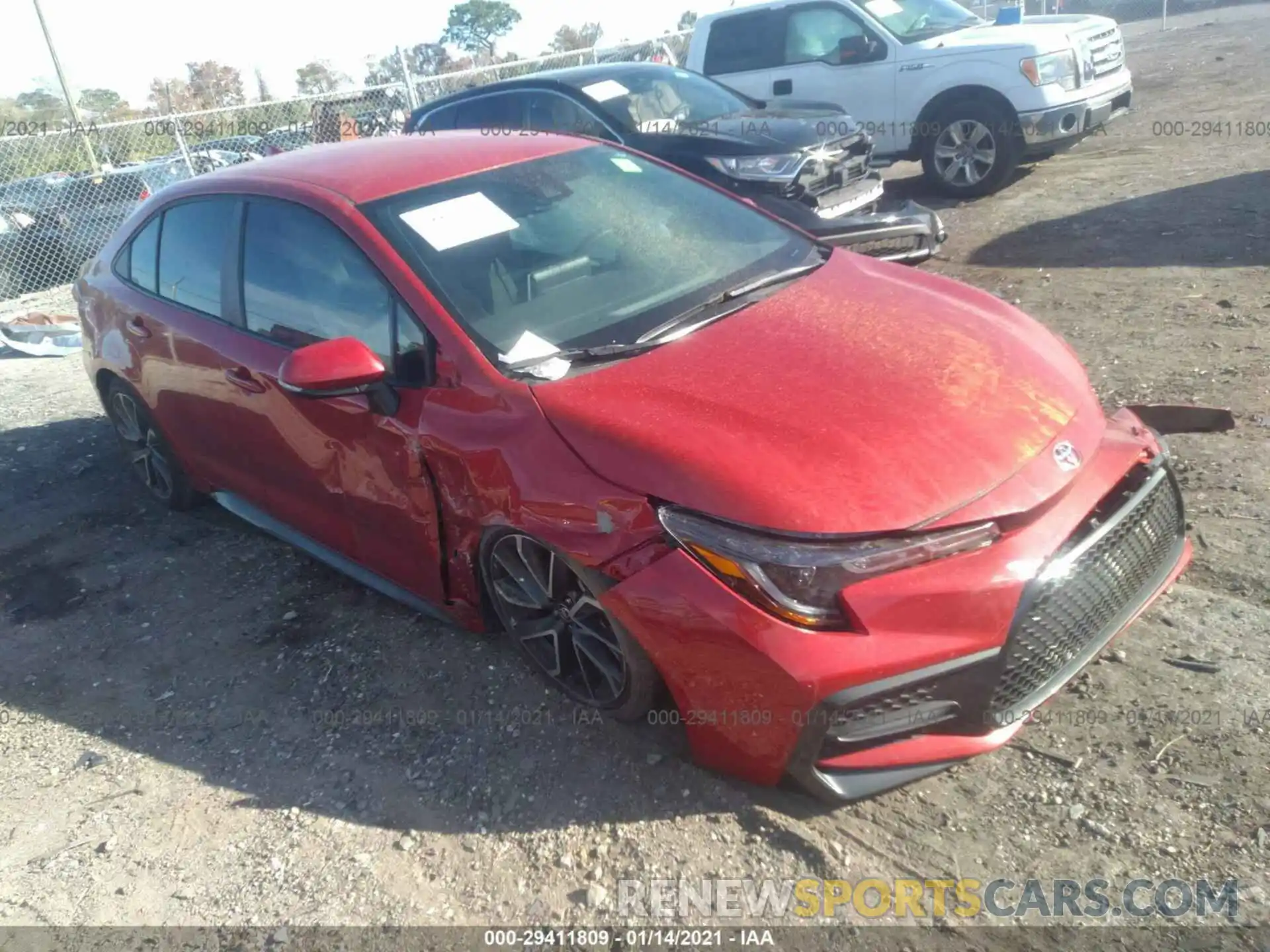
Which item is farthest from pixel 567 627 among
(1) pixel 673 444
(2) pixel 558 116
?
(2) pixel 558 116

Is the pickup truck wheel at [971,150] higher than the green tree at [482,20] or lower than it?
lower

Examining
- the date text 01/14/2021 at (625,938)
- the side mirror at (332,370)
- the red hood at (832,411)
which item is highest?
the side mirror at (332,370)

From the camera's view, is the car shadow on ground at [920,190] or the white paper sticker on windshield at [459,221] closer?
the white paper sticker on windshield at [459,221]

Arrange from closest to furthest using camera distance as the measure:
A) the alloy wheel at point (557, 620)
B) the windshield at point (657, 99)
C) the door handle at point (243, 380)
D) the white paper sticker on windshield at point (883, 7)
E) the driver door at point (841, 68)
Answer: the alloy wheel at point (557, 620), the door handle at point (243, 380), the windshield at point (657, 99), the driver door at point (841, 68), the white paper sticker on windshield at point (883, 7)

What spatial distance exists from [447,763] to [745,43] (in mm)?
8957

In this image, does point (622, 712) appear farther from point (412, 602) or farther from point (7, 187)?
point (7, 187)

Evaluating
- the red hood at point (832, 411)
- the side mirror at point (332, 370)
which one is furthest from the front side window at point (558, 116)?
the side mirror at point (332, 370)

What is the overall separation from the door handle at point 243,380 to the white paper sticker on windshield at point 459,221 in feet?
2.97

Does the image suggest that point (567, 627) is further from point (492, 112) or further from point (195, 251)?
point (492, 112)

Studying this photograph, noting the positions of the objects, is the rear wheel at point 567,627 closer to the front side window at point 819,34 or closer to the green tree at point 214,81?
the front side window at point 819,34

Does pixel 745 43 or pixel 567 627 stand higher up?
pixel 745 43

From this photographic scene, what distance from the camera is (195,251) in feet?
13.4

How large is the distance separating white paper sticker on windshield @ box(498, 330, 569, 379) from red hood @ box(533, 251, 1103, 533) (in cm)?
6

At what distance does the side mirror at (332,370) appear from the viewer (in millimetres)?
2906
